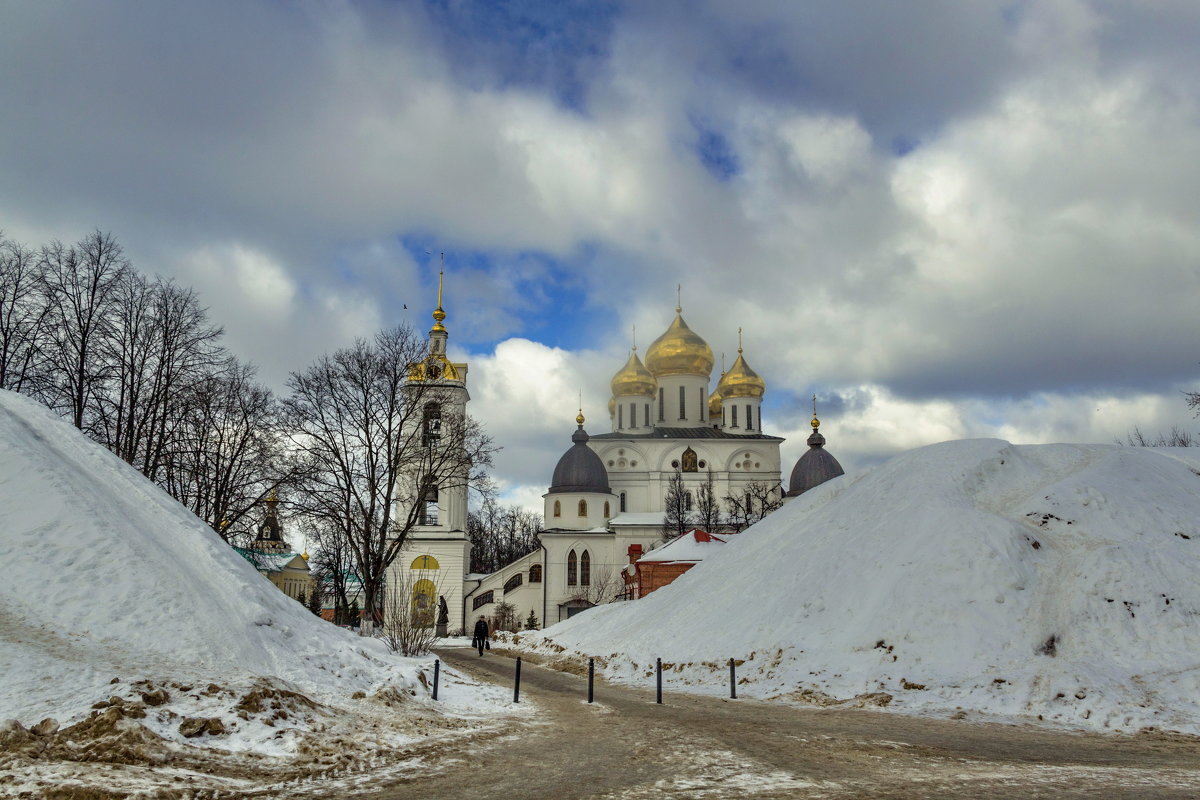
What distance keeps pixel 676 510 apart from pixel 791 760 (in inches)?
1731

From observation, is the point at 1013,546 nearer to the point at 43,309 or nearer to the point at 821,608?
the point at 821,608

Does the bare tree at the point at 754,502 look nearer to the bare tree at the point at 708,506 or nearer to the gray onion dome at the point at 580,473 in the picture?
the bare tree at the point at 708,506

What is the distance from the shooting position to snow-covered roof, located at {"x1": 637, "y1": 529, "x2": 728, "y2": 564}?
32.5m

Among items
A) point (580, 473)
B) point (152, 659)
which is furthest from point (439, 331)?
point (152, 659)

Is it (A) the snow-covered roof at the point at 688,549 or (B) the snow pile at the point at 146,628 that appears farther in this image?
(A) the snow-covered roof at the point at 688,549

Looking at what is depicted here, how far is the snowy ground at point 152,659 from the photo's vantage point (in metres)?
6.98

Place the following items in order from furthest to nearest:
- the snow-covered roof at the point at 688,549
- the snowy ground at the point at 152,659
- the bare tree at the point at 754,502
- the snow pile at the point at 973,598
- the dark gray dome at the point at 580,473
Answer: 1. the dark gray dome at the point at 580,473
2. the bare tree at the point at 754,502
3. the snow-covered roof at the point at 688,549
4. the snow pile at the point at 973,598
5. the snowy ground at the point at 152,659

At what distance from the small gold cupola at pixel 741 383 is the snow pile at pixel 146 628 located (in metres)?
50.6

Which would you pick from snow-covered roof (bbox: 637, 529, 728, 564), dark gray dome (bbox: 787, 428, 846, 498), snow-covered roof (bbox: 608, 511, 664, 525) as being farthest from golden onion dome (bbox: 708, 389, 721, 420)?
snow-covered roof (bbox: 637, 529, 728, 564)

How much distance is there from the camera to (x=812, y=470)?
56.9 m

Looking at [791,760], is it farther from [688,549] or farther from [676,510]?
[676,510]

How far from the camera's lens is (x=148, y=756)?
686 cm

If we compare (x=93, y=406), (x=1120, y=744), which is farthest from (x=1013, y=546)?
(x=93, y=406)

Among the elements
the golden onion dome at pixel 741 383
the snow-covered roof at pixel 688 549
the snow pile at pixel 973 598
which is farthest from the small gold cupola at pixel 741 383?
the snow pile at pixel 973 598
